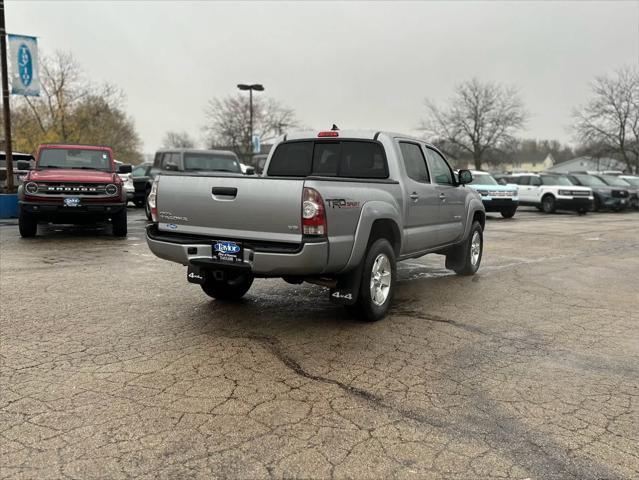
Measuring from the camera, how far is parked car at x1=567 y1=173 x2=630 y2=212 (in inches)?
970

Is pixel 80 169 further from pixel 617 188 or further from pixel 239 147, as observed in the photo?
pixel 239 147

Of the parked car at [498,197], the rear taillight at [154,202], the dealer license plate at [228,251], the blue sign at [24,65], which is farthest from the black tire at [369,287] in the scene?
the blue sign at [24,65]

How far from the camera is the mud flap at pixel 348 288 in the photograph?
16.5 ft

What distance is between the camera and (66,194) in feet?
35.3

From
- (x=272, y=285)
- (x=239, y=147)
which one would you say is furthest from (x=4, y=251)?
(x=239, y=147)

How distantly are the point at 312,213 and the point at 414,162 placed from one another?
2464 millimetres

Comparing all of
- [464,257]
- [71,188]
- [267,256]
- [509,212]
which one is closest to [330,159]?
[267,256]

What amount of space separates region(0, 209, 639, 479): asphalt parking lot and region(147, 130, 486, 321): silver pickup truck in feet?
1.75

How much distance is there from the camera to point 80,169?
467 inches

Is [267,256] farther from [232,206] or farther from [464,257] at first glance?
[464,257]

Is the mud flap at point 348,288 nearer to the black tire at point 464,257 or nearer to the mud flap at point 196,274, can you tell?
the mud flap at point 196,274

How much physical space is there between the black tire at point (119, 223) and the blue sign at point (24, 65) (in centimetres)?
736

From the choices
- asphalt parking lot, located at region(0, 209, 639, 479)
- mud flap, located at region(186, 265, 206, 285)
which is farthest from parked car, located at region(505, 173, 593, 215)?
mud flap, located at region(186, 265, 206, 285)

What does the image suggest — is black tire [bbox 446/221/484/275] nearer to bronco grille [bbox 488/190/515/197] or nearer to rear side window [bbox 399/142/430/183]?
rear side window [bbox 399/142/430/183]
